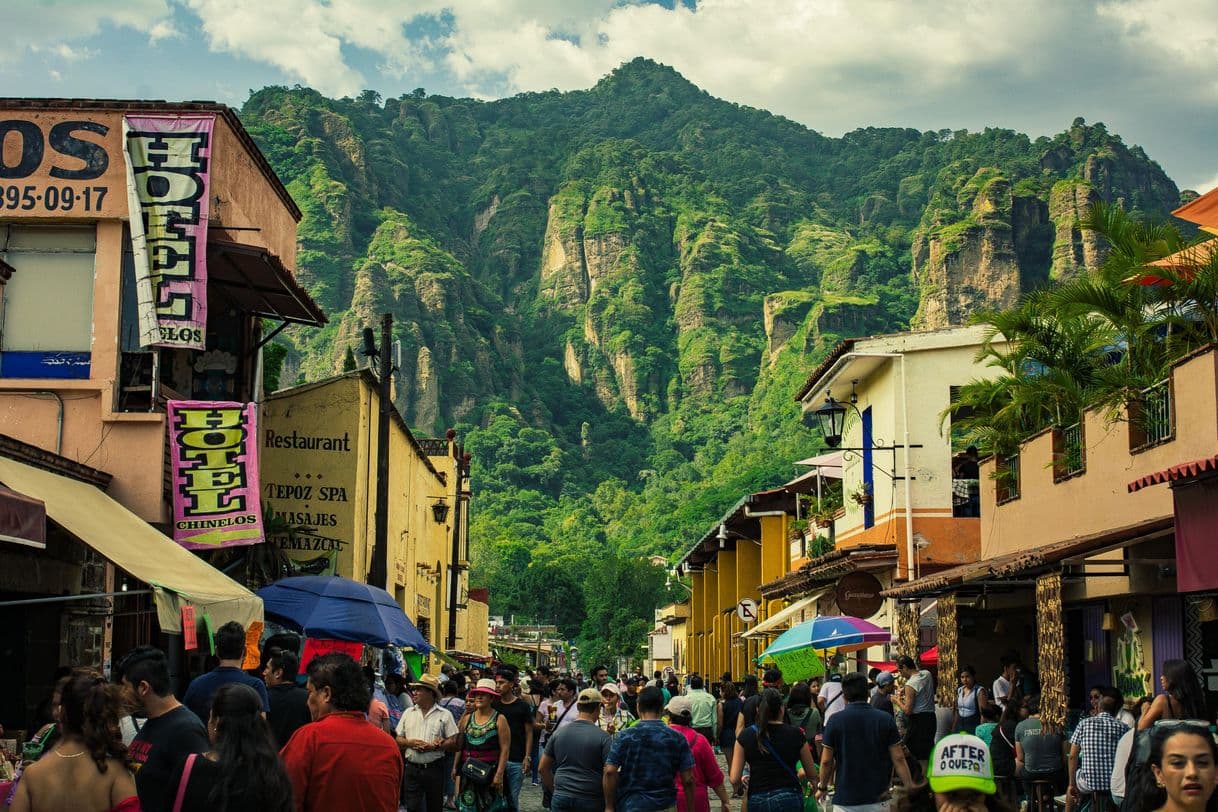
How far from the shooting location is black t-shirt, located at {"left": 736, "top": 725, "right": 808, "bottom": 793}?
33.5 ft

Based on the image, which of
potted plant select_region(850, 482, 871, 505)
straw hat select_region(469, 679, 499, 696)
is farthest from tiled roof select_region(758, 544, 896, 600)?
straw hat select_region(469, 679, 499, 696)

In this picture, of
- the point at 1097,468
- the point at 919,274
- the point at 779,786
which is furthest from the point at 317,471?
the point at 919,274

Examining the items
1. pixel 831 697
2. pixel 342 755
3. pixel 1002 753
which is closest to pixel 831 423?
pixel 831 697

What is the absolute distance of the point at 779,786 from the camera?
10211 mm

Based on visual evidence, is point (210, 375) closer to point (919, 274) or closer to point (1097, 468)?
point (1097, 468)

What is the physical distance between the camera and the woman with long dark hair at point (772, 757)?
10.1 m

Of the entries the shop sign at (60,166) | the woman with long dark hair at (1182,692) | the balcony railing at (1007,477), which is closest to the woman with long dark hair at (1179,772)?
the woman with long dark hair at (1182,692)

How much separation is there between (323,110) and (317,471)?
551 ft

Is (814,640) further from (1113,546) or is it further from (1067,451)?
(1113,546)

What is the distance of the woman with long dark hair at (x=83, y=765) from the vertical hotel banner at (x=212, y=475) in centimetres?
1098

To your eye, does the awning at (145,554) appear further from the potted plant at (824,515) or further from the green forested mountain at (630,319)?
the green forested mountain at (630,319)

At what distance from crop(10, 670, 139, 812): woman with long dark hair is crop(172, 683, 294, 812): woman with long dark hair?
0.34 metres

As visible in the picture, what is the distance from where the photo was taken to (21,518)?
11016mm

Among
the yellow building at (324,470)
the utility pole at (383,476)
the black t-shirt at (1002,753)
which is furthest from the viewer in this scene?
the yellow building at (324,470)
